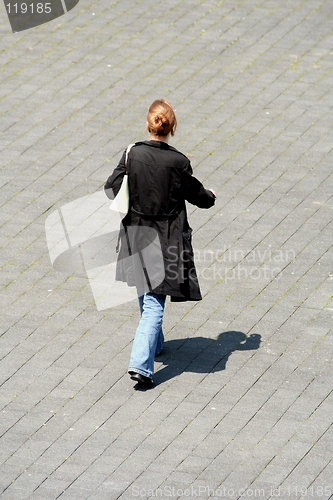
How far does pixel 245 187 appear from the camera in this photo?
7215 millimetres

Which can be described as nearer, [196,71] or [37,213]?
[37,213]

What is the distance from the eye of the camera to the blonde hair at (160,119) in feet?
16.0

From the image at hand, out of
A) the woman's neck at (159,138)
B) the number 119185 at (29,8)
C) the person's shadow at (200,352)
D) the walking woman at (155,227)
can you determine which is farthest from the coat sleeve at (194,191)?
the number 119185 at (29,8)

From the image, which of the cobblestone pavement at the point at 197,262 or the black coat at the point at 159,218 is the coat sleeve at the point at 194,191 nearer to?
the black coat at the point at 159,218

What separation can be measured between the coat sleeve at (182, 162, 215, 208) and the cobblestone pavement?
109cm

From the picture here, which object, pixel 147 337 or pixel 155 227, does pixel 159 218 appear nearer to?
pixel 155 227

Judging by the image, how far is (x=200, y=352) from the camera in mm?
5453

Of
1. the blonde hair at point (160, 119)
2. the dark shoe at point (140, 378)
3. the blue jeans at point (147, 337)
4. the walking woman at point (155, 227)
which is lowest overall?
the dark shoe at point (140, 378)

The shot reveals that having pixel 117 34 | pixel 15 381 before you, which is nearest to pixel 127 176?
pixel 15 381

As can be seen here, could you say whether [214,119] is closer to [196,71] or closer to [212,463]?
[196,71]

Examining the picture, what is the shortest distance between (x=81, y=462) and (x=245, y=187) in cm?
354

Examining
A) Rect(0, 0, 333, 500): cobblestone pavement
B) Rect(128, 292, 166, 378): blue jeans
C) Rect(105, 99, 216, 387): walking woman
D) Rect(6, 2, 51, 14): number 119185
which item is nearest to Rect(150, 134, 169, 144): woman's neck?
Rect(105, 99, 216, 387): walking woman

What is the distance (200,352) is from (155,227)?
1.04m

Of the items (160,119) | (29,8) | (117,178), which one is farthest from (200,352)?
(29,8)
